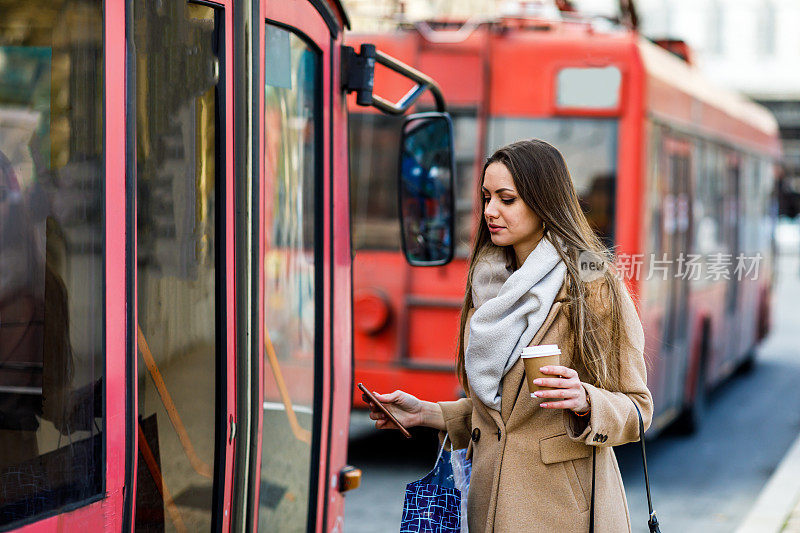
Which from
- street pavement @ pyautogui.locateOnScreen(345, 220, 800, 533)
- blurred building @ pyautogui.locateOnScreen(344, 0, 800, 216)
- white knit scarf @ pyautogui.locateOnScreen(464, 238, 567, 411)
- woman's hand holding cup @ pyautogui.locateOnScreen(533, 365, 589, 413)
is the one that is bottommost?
street pavement @ pyautogui.locateOnScreen(345, 220, 800, 533)

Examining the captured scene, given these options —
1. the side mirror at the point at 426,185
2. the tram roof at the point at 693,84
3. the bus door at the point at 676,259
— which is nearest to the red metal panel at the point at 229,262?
the side mirror at the point at 426,185

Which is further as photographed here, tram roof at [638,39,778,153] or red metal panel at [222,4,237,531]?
tram roof at [638,39,778,153]

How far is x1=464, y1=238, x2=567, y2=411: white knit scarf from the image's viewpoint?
8.61 feet

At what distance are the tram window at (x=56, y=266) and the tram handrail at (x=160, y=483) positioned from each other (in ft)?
0.48

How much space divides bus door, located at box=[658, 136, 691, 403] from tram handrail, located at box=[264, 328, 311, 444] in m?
5.49

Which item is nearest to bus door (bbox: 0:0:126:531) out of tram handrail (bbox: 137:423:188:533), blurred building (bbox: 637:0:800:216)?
tram handrail (bbox: 137:423:188:533)

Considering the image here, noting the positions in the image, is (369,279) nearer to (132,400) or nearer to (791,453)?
(791,453)

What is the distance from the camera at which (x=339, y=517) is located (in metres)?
3.62

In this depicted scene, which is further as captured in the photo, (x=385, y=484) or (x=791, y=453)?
(x=791, y=453)

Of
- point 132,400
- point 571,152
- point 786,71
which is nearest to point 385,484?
point 571,152

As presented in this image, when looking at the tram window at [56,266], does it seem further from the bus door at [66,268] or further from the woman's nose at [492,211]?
the woman's nose at [492,211]

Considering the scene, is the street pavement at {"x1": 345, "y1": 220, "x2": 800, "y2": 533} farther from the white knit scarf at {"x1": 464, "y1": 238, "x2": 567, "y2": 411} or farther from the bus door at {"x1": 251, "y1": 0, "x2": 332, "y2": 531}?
the white knit scarf at {"x1": 464, "y1": 238, "x2": 567, "y2": 411}

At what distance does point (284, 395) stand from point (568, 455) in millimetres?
848

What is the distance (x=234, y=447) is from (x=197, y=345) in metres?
0.29
